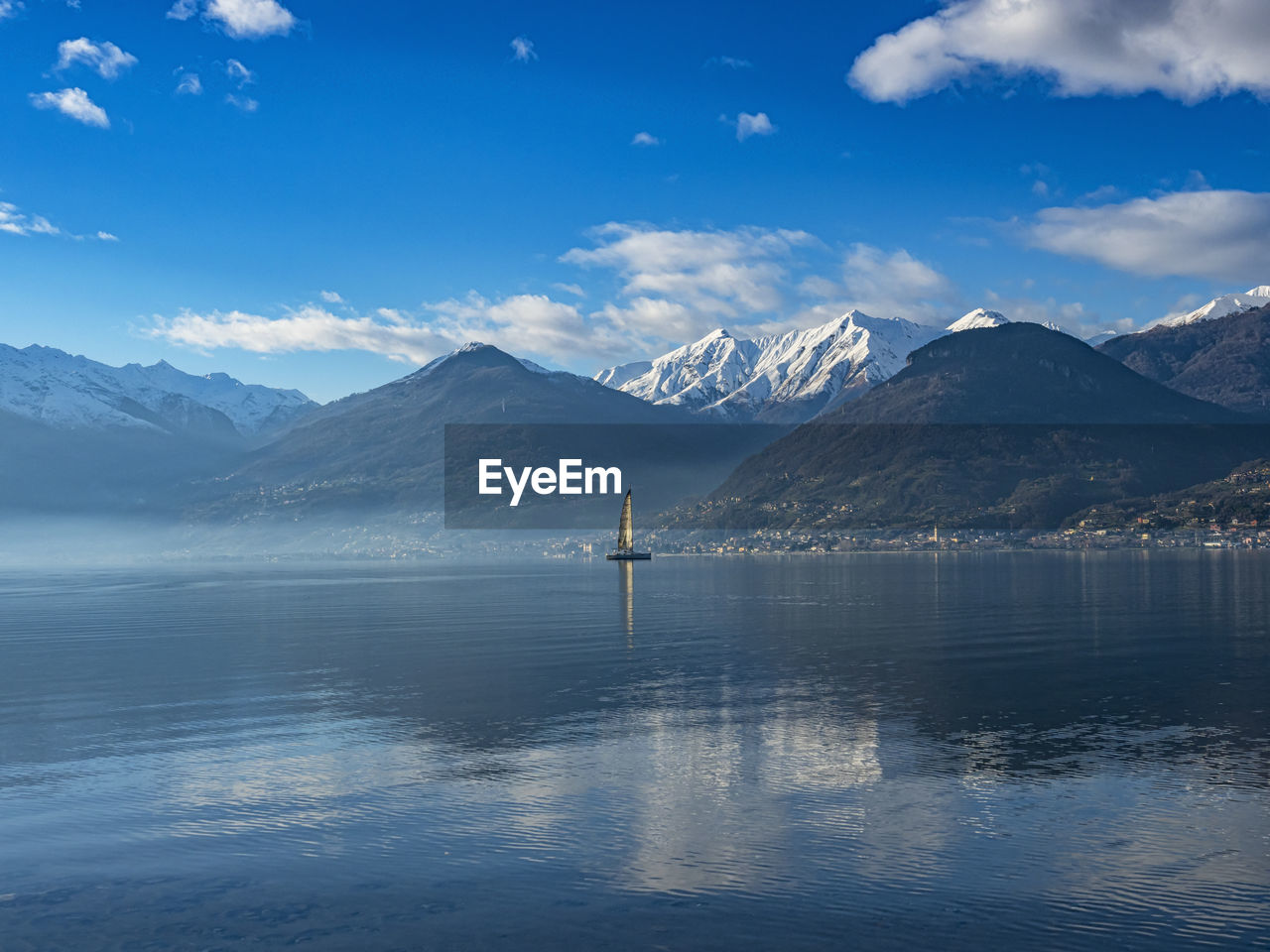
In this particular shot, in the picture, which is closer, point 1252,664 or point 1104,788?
point 1104,788

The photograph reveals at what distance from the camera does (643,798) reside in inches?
1332

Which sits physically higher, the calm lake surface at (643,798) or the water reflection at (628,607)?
the calm lake surface at (643,798)

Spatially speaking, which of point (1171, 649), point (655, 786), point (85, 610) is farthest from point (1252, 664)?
point (85, 610)

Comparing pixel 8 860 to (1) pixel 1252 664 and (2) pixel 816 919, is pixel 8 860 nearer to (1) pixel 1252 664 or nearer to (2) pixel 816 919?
(2) pixel 816 919

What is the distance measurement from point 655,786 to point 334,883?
1247 cm

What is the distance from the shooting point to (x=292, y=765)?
39.7 meters

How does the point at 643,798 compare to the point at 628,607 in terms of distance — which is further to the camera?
the point at 628,607

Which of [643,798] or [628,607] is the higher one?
[643,798]

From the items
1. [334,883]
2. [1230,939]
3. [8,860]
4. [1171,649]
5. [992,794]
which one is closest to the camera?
[1230,939]

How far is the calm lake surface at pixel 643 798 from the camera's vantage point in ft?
77.6

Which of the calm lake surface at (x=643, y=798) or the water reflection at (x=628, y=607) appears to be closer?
the calm lake surface at (x=643, y=798)

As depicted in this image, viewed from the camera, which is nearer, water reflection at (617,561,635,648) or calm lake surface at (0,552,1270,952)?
calm lake surface at (0,552,1270,952)

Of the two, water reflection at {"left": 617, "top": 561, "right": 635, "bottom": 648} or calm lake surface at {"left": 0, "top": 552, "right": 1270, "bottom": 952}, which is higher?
calm lake surface at {"left": 0, "top": 552, "right": 1270, "bottom": 952}

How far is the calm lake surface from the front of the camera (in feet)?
77.6
